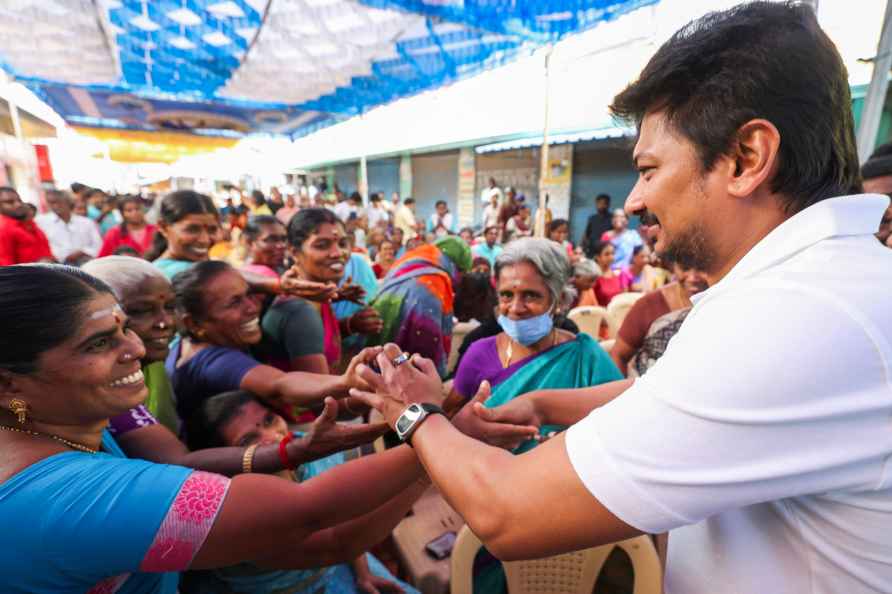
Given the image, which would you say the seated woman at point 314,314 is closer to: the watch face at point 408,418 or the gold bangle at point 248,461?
the gold bangle at point 248,461

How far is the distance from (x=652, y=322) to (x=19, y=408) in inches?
104

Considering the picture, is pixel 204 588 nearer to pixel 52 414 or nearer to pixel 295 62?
pixel 52 414

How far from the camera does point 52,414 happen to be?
104cm

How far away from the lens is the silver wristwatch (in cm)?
101

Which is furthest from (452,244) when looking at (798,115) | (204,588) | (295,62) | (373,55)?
(295,62)

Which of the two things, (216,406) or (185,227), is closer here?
(216,406)

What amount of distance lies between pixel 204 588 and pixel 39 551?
0.87m

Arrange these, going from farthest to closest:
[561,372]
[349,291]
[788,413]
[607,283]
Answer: [607,283]
[349,291]
[561,372]
[788,413]

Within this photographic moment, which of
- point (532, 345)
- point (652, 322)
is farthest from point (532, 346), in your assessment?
point (652, 322)

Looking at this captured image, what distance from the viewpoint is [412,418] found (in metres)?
1.02

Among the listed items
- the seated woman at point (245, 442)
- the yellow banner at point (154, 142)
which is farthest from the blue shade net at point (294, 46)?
the yellow banner at point (154, 142)

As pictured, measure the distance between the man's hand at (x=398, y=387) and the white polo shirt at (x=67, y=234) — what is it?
6760mm

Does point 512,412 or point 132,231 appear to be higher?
point 132,231

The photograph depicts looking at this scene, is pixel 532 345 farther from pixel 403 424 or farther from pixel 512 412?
pixel 403 424
